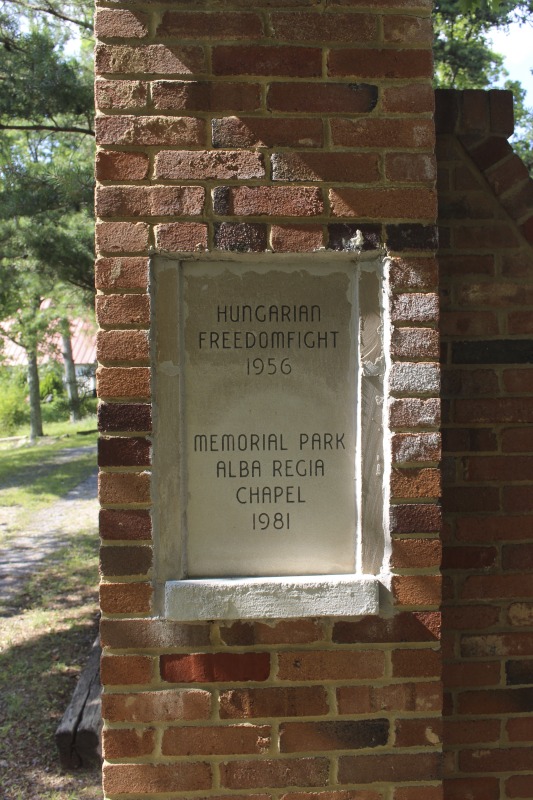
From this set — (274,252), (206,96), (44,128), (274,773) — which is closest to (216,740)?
(274,773)

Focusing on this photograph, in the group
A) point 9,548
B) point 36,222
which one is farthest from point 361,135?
point 9,548

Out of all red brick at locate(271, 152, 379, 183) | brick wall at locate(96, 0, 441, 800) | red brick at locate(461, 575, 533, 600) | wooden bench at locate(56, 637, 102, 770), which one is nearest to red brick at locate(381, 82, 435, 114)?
brick wall at locate(96, 0, 441, 800)

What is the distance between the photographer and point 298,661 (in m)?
1.91

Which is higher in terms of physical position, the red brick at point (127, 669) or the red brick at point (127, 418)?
the red brick at point (127, 418)

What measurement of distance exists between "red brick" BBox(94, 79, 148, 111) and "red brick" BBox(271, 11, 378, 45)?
0.39 meters

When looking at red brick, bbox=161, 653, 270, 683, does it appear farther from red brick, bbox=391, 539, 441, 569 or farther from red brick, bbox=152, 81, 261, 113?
red brick, bbox=152, 81, 261, 113

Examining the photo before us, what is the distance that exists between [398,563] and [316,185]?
1051 mm

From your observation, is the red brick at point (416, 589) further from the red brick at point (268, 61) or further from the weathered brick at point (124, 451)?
the red brick at point (268, 61)

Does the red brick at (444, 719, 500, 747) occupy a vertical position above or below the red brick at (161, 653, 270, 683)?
below

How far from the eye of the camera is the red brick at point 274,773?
6.22 ft

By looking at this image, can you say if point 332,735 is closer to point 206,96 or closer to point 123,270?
point 123,270

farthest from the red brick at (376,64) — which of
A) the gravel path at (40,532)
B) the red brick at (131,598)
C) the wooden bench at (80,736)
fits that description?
the gravel path at (40,532)

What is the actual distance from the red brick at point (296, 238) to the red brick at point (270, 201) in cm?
4

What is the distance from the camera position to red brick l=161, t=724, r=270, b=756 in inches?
74.2
